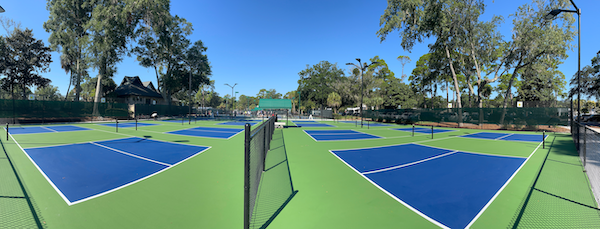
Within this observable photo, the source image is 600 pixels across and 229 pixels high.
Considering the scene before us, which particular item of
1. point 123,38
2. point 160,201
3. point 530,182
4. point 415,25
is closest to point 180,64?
point 123,38

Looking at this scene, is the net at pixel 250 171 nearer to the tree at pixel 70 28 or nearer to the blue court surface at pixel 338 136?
the blue court surface at pixel 338 136

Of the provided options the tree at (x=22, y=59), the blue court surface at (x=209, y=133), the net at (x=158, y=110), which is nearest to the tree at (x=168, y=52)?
the net at (x=158, y=110)

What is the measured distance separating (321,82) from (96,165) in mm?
64226

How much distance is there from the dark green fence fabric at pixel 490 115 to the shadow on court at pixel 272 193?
26749 millimetres

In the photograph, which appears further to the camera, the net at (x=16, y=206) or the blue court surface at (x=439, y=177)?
the blue court surface at (x=439, y=177)

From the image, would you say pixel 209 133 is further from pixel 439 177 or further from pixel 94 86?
pixel 94 86

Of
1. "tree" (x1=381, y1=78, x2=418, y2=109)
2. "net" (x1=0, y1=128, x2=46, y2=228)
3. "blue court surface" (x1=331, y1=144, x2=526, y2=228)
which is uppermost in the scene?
"tree" (x1=381, y1=78, x2=418, y2=109)

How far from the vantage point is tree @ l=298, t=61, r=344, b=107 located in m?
66.4

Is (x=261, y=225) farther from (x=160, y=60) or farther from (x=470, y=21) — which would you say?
(x=160, y=60)

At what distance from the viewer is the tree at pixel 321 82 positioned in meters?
66.4

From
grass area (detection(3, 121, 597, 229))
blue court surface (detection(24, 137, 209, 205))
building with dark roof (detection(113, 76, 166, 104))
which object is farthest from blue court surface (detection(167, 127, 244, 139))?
building with dark roof (detection(113, 76, 166, 104))

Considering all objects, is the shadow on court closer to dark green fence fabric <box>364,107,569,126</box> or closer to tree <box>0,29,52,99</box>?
dark green fence fabric <box>364,107,569,126</box>

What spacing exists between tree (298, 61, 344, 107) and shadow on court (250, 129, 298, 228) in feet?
195

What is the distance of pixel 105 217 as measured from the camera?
3613mm
